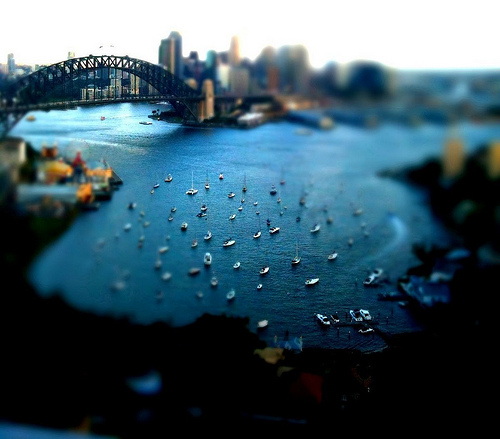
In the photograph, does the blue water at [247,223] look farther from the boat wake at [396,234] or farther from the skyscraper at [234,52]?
the skyscraper at [234,52]

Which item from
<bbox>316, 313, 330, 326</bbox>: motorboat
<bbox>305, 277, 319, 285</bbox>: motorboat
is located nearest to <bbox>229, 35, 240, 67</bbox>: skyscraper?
<bbox>305, 277, 319, 285</bbox>: motorboat

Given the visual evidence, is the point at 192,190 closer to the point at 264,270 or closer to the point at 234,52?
the point at 234,52

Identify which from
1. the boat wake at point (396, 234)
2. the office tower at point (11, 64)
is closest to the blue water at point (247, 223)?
the boat wake at point (396, 234)

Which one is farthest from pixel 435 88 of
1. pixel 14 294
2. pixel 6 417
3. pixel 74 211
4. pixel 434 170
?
pixel 6 417

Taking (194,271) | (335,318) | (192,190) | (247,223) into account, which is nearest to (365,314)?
(335,318)

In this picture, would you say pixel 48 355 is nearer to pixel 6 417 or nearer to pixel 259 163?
pixel 6 417

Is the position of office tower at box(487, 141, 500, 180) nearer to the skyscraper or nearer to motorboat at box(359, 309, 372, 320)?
the skyscraper
